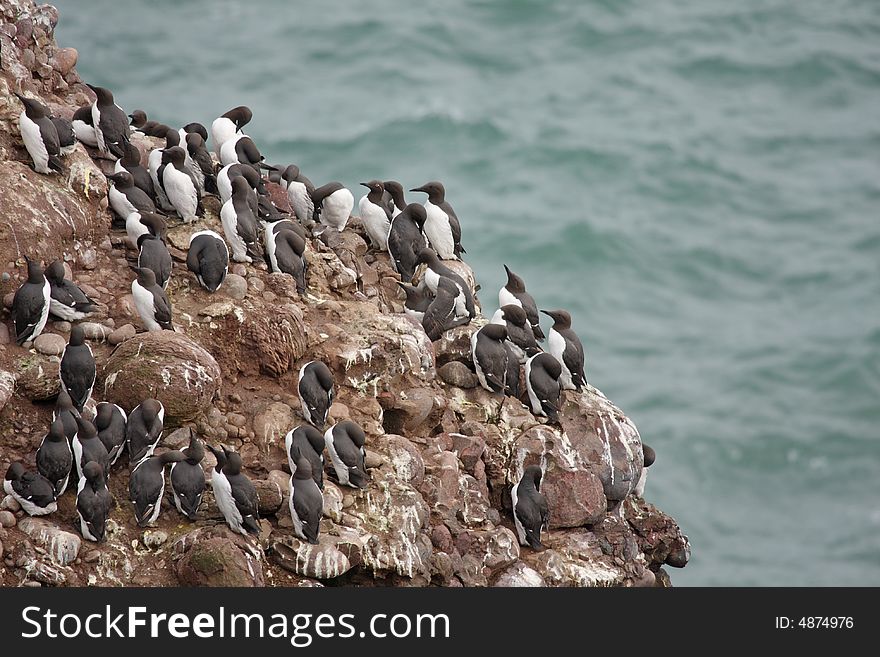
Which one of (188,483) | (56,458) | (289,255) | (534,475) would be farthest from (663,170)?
(56,458)

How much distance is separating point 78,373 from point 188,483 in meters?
1.21

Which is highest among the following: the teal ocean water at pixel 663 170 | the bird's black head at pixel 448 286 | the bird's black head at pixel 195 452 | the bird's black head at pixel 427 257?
the bird's black head at pixel 427 257

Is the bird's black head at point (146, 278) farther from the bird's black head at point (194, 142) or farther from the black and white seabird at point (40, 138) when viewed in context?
the bird's black head at point (194, 142)

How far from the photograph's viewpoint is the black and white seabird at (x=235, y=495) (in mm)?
9719

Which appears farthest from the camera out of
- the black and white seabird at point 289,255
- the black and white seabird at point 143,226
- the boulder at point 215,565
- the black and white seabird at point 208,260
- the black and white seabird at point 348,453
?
the black and white seabird at point 289,255

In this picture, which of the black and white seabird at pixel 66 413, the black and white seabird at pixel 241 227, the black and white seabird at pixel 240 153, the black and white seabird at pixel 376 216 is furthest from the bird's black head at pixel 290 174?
the black and white seabird at pixel 66 413

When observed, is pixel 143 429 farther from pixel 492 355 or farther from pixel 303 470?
pixel 492 355

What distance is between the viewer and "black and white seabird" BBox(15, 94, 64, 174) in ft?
38.4

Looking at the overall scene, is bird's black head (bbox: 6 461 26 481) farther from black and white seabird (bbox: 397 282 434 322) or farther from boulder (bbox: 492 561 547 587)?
black and white seabird (bbox: 397 282 434 322)

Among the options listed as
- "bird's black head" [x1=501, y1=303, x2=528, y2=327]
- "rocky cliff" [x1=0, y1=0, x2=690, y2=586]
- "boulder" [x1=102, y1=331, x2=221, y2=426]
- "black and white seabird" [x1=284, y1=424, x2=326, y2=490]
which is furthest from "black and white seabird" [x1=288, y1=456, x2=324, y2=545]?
"bird's black head" [x1=501, y1=303, x2=528, y2=327]

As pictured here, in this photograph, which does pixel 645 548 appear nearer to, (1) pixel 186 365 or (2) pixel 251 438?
(2) pixel 251 438

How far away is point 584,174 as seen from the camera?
44.4 metres

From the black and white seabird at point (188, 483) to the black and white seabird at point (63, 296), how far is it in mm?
1774

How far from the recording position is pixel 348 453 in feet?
34.3
